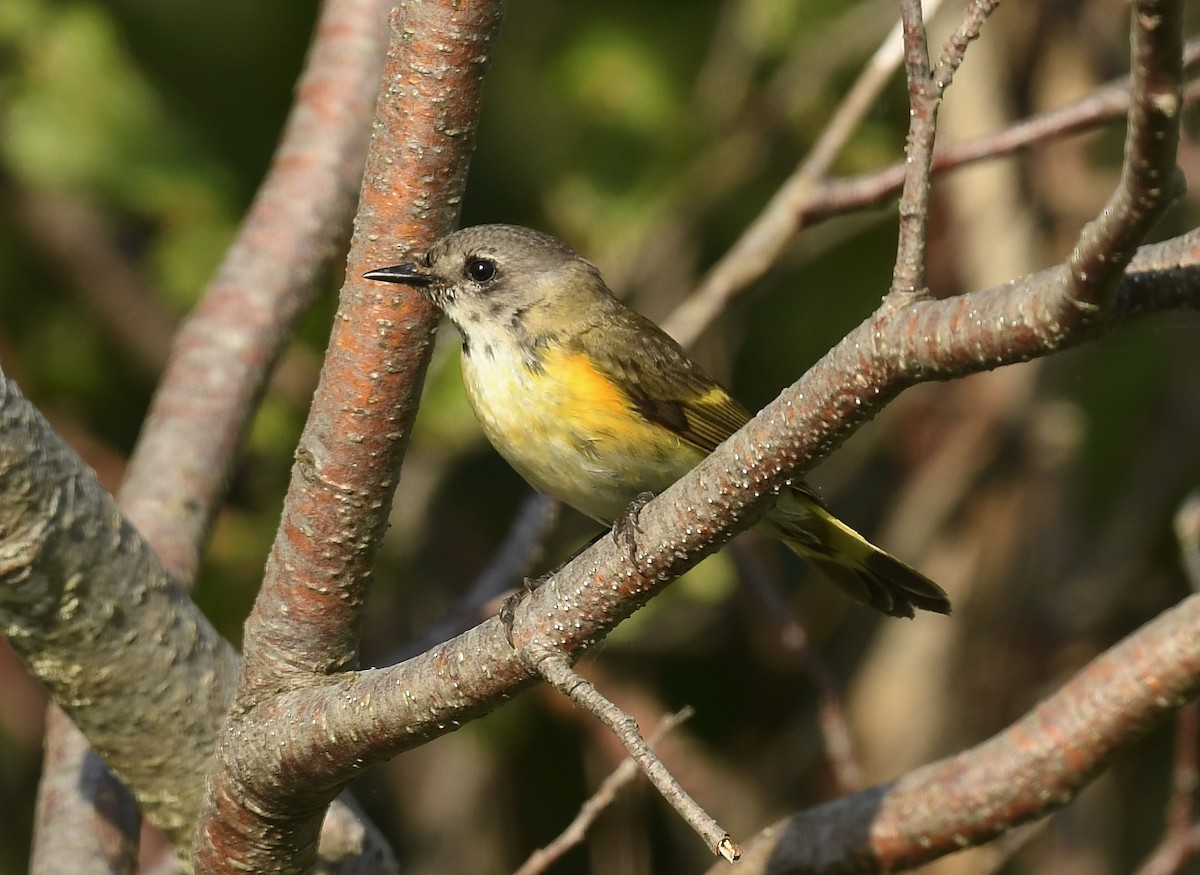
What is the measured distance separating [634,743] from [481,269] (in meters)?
2.13

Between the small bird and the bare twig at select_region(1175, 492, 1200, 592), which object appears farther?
the small bird

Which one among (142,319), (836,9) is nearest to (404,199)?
(836,9)

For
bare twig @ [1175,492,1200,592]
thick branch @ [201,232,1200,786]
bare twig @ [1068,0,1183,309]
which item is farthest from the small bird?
bare twig @ [1068,0,1183,309]

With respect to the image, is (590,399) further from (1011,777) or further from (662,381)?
(1011,777)

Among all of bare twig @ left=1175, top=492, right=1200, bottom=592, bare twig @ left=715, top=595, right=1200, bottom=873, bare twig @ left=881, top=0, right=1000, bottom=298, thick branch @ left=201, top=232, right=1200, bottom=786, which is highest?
bare twig @ left=881, top=0, right=1000, bottom=298

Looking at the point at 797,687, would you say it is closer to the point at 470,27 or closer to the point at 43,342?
the point at 43,342

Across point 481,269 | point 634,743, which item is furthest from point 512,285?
point 634,743

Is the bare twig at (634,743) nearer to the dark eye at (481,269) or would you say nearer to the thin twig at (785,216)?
the dark eye at (481,269)

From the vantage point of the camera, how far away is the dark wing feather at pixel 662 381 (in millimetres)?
3607

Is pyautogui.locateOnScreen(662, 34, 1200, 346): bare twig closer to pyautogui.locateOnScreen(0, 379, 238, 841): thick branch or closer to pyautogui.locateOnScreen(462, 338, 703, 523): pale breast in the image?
pyautogui.locateOnScreen(462, 338, 703, 523): pale breast

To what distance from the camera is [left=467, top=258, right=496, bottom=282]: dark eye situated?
3.75 meters

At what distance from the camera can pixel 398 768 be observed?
5629 mm

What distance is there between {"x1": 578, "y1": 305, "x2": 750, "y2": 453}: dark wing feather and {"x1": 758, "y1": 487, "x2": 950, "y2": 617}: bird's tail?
253mm

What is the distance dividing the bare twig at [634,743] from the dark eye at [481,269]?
72.1 inches
